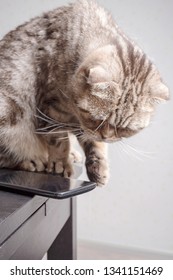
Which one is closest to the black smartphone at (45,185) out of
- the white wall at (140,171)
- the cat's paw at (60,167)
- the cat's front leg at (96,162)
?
the cat's paw at (60,167)

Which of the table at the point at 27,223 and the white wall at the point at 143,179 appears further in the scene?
the white wall at the point at 143,179

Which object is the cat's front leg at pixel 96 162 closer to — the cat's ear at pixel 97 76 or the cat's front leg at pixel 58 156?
the cat's front leg at pixel 58 156

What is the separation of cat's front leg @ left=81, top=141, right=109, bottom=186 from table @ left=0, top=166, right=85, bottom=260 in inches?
5.7

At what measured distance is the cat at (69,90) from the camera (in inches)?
31.9

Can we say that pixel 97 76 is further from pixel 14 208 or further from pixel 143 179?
pixel 143 179

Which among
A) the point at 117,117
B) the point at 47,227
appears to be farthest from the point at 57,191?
the point at 117,117

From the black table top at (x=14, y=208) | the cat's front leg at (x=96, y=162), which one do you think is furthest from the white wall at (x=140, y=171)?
the black table top at (x=14, y=208)

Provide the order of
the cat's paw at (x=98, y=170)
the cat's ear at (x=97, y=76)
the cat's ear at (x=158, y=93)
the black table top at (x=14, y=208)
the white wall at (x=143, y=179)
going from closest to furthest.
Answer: the black table top at (x=14, y=208) < the cat's ear at (x=97, y=76) < the cat's ear at (x=158, y=93) < the cat's paw at (x=98, y=170) < the white wall at (x=143, y=179)

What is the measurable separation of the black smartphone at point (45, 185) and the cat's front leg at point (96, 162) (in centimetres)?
26

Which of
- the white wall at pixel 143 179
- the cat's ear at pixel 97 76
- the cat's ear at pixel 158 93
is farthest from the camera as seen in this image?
the white wall at pixel 143 179

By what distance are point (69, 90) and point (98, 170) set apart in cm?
27

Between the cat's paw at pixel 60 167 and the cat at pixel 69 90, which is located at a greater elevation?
the cat at pixel 69 90

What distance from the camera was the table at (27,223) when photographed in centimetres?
47

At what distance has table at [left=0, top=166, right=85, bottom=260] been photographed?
0.47m
